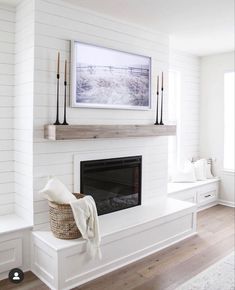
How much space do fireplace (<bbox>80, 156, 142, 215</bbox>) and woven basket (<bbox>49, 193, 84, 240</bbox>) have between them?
54cm

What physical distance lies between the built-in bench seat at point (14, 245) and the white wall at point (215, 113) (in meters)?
3.51

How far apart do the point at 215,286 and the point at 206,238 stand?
1085 mm

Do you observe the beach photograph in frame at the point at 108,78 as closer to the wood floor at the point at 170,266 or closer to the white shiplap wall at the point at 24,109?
the white shiplap wall at the point at 24,109

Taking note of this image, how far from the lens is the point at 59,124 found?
2.87 meters

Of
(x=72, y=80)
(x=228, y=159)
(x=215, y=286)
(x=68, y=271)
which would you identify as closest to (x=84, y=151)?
(x=72, y=80)

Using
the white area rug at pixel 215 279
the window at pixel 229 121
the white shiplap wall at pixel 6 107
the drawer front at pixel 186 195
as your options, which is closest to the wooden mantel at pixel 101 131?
the white shiplap wall at pixel 6 107

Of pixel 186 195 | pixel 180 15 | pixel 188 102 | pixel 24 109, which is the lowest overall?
pixel 186 195

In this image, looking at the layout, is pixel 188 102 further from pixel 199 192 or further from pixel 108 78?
pixel 108 78

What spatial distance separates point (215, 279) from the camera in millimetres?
2777

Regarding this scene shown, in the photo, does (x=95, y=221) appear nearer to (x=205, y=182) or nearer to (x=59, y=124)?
(x=59, y=124)

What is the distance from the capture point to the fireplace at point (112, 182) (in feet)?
10.7

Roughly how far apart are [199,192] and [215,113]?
55.6 inches

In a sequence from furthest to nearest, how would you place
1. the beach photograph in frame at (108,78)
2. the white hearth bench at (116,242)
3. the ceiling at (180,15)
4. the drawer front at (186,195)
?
the drawer front at (186,195) → the beach photograph in frame at (108,78) → the ceiling at (180,15) → the white hearth bench at (116,242)

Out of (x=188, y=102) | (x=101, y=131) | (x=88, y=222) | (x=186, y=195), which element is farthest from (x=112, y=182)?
(x=188, y=102)
